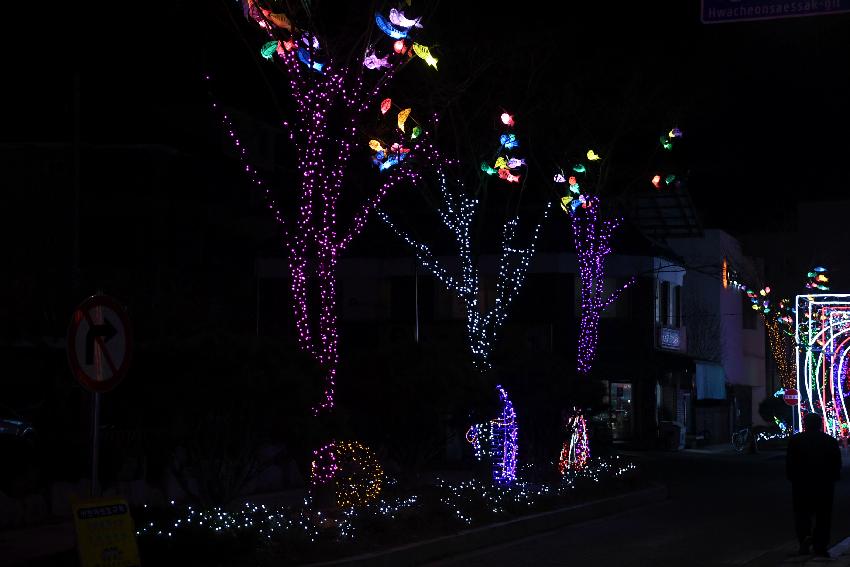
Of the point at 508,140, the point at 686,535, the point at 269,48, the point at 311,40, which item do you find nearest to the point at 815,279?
the point at 508,140

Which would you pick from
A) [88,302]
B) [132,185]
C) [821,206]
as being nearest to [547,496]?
[88,302]

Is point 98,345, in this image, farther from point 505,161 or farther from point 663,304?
point 663,304

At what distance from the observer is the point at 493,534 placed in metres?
16.6

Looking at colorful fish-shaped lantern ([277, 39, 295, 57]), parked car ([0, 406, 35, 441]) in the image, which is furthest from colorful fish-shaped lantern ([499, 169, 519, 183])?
parked car ([0, 406, 35, 441])

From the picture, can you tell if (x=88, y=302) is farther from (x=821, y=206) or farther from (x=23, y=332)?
(x=821, y=206)

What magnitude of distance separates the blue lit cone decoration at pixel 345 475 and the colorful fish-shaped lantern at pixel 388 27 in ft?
17.6

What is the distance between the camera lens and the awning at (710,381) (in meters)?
57.5

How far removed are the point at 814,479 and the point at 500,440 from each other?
9600 mm

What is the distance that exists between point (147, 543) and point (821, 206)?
68760mm

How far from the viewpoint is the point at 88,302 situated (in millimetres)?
9781

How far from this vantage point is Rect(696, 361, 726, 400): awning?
2263 inches

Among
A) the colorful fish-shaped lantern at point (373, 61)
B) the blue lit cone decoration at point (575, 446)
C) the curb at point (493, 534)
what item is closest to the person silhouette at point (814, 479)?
the curb at point (493, 534)

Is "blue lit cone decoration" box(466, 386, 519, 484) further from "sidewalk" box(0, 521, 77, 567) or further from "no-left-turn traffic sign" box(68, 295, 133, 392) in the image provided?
"no-left-turn traffic sign" box(68, 295, 133, 392)

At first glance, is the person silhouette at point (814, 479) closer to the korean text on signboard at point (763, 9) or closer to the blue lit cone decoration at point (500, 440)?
the korean text on signboard at point (763, 9)
